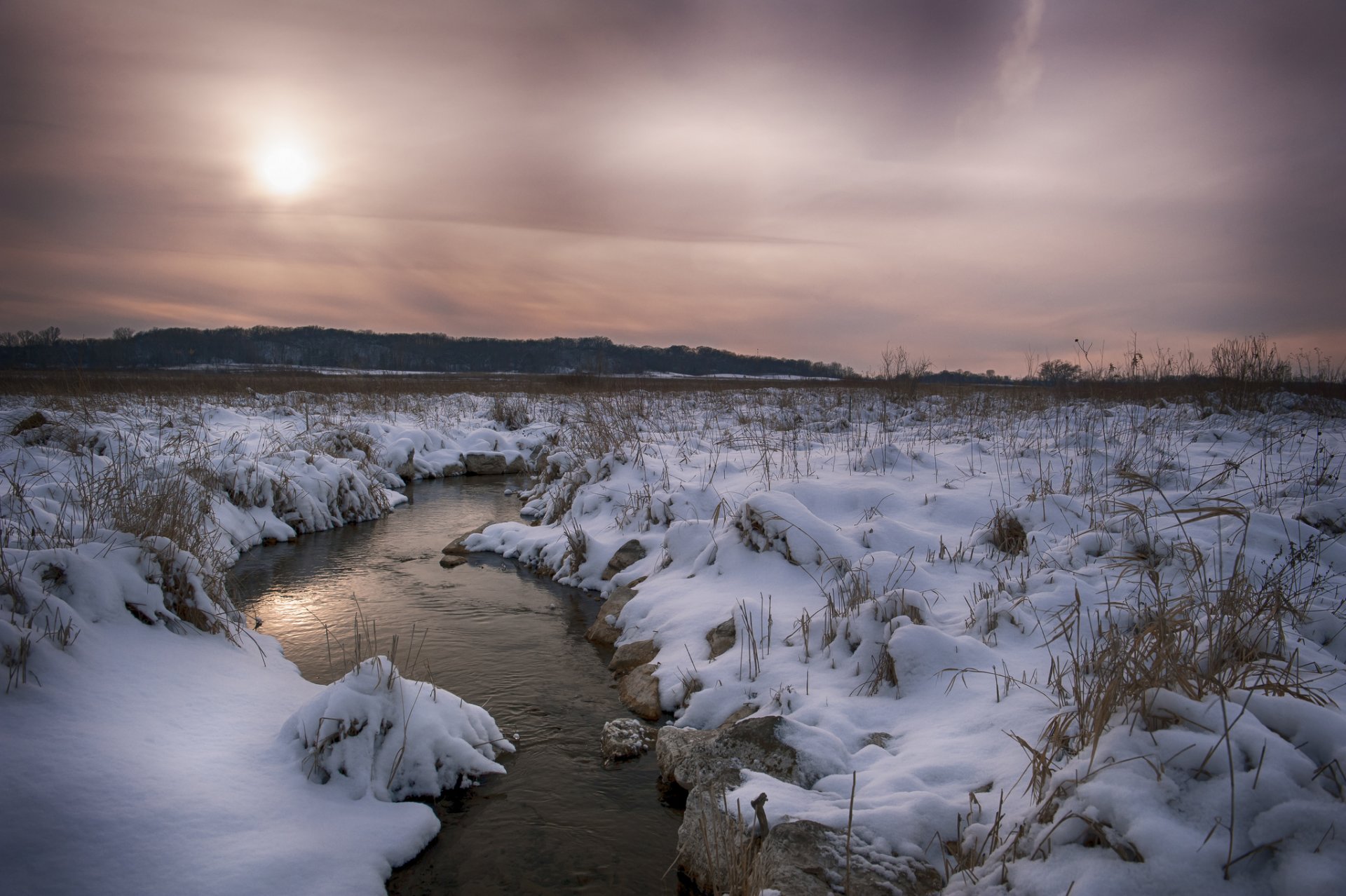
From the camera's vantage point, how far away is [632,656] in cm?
541

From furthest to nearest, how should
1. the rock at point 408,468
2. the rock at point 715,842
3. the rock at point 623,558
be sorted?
the rock at point 408,468 → the rock at point 623,558 → the rock at point 715,842

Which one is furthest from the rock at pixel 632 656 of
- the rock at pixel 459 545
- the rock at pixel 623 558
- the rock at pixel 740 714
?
the rock at pixel 459 545

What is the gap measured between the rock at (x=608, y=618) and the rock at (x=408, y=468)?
31.1ft

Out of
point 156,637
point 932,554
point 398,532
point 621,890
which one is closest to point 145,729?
point 156,637

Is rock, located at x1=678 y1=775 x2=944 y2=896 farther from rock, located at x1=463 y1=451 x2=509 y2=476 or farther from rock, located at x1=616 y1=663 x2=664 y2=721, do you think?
rock, located at x1=463 y1=451 x2=509 y2=476

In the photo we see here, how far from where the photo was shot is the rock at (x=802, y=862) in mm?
2314

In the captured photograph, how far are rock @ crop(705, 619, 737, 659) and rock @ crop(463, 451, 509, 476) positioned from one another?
12.1m

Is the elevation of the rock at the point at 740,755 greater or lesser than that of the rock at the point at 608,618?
greater

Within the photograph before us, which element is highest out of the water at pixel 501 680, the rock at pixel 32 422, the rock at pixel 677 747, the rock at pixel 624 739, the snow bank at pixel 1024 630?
the rock at pixel 32 422

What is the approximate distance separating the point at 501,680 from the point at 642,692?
1206 millimetres

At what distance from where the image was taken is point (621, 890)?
118 inches

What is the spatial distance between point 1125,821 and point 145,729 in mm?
4135

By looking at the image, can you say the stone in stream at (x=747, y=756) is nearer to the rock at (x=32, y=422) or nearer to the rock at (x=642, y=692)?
the rock at (x=642, y=692)

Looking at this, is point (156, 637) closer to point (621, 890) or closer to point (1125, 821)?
point (621, 890)
